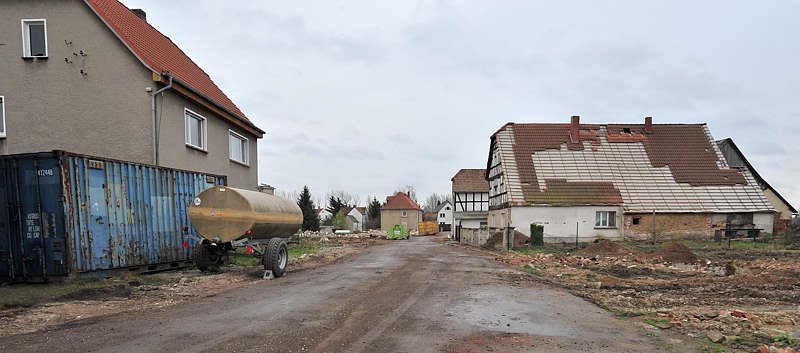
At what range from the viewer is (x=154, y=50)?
16.8 meters

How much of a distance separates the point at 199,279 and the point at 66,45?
27.2ft

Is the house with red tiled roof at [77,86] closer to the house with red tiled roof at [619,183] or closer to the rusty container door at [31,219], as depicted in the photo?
the rusty container door at [31,219]

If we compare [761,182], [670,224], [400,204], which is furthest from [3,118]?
[400,204]

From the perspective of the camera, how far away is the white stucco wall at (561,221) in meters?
28.3

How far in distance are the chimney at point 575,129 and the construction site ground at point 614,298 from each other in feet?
53.9

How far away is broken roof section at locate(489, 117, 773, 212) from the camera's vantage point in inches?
1147

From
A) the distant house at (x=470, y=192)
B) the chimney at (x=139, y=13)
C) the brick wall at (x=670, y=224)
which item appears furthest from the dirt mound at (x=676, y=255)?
the distant house at (x=470, y=192)

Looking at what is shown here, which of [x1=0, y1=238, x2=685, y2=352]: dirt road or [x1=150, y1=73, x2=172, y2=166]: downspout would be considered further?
[x1=150, y1=73, x2=172, y2=166]: downspout

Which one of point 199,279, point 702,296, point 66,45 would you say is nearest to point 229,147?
point 66,45

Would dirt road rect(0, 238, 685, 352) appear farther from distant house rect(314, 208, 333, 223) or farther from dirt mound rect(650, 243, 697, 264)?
distant house rect(314, 208, 333, 223)

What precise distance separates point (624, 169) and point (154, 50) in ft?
85.2

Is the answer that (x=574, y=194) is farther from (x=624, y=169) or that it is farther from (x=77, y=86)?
(x=77, y=86)

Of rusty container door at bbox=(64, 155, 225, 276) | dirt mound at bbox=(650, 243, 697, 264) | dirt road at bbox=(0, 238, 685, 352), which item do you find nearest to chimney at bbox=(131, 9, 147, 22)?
rusty container door at bbox=(64, 155, 225, 276)

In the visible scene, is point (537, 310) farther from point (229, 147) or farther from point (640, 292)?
point (229, 147)
